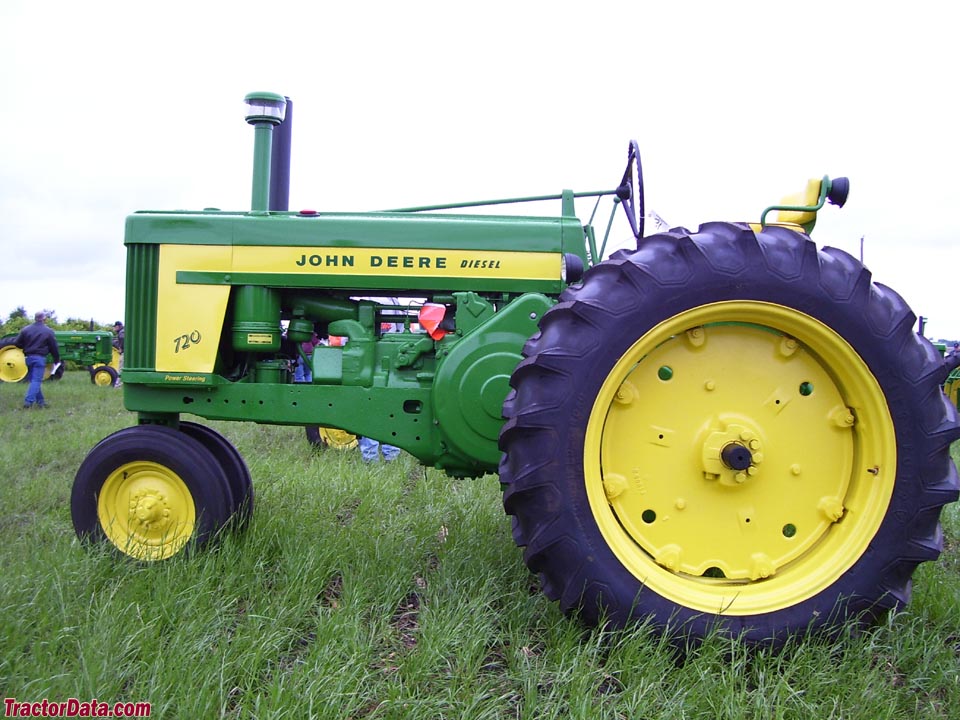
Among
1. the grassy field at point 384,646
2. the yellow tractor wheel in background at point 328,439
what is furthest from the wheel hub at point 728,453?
the yellow tractor wheel in background at point 328,439

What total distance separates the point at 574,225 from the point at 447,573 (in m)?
1.60

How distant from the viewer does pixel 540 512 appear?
2223 millimetres

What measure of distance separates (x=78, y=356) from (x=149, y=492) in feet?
36.5

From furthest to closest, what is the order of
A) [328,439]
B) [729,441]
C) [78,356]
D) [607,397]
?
[78,356] → [328,439] → [729,441] → [607,397]

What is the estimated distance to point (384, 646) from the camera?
2348 millimetres

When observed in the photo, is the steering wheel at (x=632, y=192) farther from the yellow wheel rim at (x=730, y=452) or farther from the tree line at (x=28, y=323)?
the tree line at (x=28, y=323)

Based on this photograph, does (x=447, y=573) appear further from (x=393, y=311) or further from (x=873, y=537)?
(x=873, y=537)

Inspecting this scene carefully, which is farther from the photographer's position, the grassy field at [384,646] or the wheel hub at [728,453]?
the wheel hub at [728,453]

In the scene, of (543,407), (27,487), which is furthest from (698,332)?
(27,487)

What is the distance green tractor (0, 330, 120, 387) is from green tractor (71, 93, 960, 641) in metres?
9.80

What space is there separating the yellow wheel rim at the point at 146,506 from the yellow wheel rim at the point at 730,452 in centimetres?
185

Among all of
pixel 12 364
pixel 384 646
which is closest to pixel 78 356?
pixel 12 364

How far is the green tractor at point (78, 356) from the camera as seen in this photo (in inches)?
448

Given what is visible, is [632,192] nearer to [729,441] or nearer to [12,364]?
[729,441]
